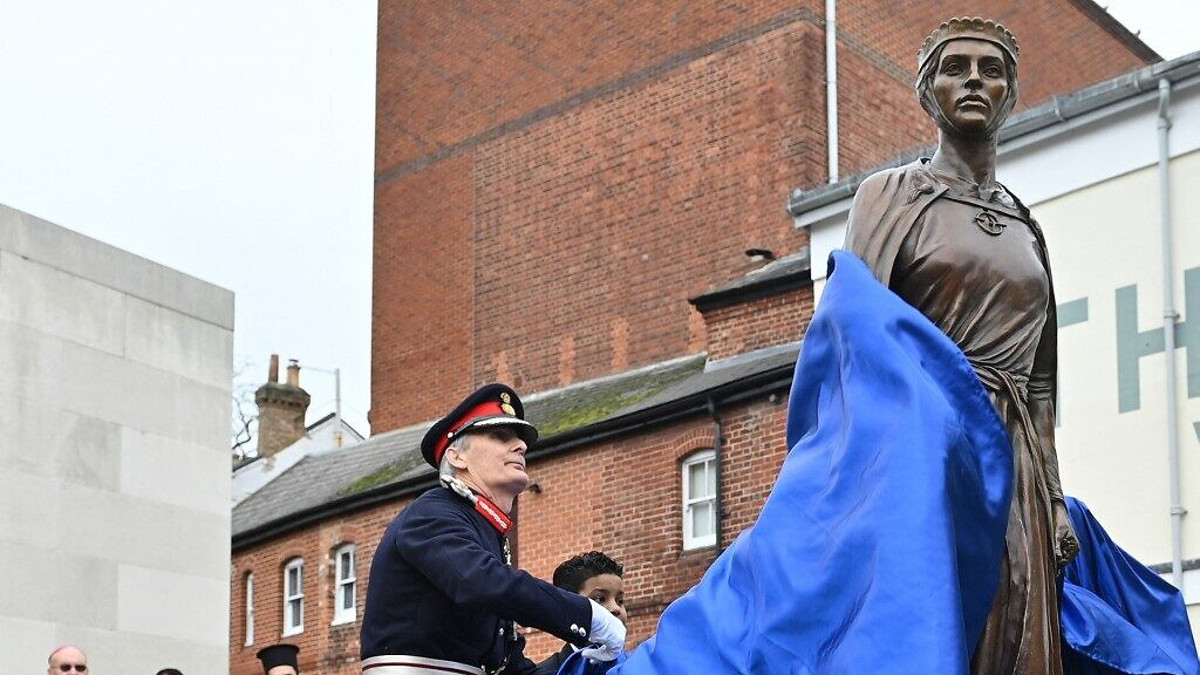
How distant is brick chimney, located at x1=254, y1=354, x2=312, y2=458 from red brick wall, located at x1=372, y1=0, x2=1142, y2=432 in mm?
8129

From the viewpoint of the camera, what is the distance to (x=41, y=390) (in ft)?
59.3

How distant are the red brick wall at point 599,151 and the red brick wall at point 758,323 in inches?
92.4

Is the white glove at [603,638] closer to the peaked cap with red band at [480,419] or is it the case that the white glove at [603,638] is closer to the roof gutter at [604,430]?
the peaked cap with red band at [480,419]

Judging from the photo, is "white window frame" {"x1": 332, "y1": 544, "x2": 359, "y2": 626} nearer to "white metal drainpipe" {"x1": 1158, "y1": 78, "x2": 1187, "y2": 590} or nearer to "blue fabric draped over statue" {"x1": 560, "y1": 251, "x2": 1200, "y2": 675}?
"white metal drainpipe" {"x1": 1158, "y1": 78, "x2": 1187, "y2": 590}

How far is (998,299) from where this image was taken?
550 cm

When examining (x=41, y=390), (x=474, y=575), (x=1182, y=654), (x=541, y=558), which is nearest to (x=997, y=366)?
(x=1182, y=654)

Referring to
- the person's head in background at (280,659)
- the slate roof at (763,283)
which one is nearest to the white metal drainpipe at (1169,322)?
the slate roof at (763,283)

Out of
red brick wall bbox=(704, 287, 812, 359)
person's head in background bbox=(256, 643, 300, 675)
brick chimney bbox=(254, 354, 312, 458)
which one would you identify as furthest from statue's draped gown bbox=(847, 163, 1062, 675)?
brick chimney bbox=(254, 354, 312, 458)

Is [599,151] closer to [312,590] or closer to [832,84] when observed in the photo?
[832,84]

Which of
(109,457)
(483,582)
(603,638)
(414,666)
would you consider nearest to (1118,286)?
(109,457)

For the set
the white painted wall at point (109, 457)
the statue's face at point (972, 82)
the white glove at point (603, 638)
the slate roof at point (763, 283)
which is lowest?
the white glove at point (603, 638)

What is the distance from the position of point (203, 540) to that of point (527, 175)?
665 inches

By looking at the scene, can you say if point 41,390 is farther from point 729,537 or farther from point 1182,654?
point 1182,654

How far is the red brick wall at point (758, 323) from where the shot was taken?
89.6 feet
